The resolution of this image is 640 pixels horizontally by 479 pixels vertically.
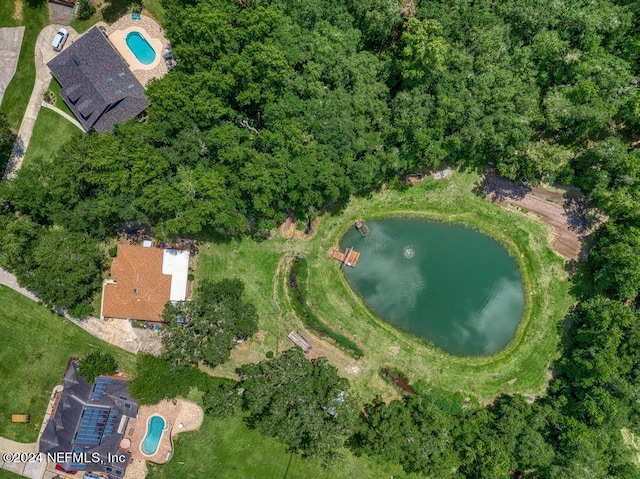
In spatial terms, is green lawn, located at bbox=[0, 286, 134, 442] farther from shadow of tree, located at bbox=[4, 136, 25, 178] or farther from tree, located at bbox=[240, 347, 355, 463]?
tree, located at bbox=[240, 347, 355, 463]

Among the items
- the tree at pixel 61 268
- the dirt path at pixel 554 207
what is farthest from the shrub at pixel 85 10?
the dirt path at pixel 554 207

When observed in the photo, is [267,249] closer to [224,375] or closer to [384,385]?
[224,375]

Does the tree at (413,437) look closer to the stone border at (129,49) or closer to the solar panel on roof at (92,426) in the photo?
the solar panel on roof at (92,426)

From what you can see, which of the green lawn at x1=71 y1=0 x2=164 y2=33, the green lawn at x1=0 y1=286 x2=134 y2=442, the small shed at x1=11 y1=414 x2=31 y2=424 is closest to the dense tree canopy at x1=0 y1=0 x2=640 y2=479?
the green lawn at x1=0 y1=286 x2=134 y2=442

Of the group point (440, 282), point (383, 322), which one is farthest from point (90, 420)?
point (440, 282)

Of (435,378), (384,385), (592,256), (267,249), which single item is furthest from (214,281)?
(592,256)

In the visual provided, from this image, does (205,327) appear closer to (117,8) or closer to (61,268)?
(61,268)
